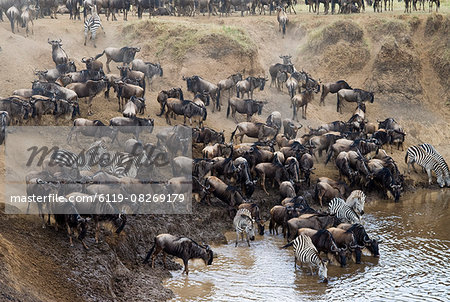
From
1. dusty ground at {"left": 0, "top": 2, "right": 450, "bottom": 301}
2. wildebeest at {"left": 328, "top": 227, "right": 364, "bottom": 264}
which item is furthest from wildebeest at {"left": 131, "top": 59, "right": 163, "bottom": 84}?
wildebeest at {"left": 328, "top": 227, "right": 364, "bottom": 264}

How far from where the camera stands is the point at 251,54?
31.2 meters

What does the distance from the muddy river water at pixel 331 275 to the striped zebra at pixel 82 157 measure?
458 centimetres

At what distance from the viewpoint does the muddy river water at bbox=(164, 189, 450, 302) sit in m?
15.0

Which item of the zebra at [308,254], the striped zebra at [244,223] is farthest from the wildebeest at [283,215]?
the zebra at [308,254]

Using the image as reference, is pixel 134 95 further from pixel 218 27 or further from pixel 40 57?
pixel 218 27

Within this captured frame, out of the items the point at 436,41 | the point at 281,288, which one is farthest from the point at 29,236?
the point at 436,41

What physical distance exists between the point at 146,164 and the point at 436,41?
65.3 ft

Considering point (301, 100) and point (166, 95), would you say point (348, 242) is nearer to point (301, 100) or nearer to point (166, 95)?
point (166, 95)

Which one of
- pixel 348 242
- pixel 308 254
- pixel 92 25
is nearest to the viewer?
pixel 308 254

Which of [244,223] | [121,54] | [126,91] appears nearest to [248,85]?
[121,54]

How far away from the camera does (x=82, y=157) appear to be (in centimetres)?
1995

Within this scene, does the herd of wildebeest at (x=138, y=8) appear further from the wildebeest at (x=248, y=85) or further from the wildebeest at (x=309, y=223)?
the wildebeest at (x=309, y=223)

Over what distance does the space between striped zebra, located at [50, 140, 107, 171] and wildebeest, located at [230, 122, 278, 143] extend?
608 cm

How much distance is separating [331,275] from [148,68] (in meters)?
14.8
